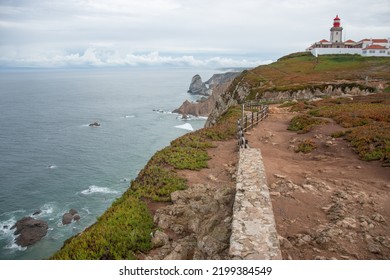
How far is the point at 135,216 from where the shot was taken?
980cm

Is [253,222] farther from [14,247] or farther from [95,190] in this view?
[95,190]

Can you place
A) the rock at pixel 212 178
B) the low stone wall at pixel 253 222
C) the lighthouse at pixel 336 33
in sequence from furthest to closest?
the lighthouse at pixel 336 33 → the rock at pixel 212 178 → the low stone wall at pixel 253 222

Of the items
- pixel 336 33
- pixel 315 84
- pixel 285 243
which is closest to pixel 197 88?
pixel 336 33

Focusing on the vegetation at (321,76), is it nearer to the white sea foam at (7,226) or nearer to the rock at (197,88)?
the white sea foam at (7,226)

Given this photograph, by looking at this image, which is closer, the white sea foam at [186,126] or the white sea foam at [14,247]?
the white sea foam at [14,247]

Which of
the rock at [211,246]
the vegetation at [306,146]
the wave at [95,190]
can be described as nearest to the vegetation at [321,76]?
the wave at [95,190]

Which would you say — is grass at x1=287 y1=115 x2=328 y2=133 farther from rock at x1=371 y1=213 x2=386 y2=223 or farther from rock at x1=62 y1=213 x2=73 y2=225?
rock at x1=62 y1=213 x2=73 y2=225

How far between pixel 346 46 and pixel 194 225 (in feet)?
394

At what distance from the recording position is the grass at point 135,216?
8.22 m

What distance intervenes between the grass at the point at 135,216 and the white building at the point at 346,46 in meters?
107

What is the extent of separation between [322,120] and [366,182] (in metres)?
11.8

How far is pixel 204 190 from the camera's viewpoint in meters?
11.6

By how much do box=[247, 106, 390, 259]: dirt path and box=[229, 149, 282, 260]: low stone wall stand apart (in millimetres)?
1209
